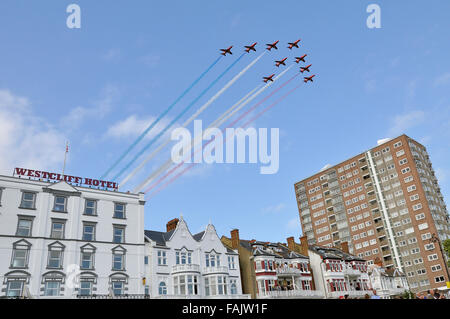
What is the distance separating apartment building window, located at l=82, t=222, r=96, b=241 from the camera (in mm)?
51159

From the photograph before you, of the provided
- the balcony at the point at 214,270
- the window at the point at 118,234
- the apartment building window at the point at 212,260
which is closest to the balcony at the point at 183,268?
the balcony at the point at 214,270

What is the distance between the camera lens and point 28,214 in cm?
4812

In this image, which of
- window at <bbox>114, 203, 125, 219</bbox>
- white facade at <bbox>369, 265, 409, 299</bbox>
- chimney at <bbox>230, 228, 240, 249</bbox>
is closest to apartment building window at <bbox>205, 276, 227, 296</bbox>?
chimney at <bbox>230, 228, 240, 249</bbox>

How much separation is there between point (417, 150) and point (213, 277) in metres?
87.7

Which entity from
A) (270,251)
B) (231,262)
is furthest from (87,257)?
(270,251)

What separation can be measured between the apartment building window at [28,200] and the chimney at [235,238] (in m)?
32.3

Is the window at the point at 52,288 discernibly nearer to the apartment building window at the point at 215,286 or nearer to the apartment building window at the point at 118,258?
the apartment building window at the point at 118,258

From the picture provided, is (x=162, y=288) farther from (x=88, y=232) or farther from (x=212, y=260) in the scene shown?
(x=88, y=232)

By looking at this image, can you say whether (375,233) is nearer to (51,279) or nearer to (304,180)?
(304,180)

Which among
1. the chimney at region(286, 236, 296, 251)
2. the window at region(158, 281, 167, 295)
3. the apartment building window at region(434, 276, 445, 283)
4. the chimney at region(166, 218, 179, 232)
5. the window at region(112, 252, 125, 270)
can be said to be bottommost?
the window at region(158, 281, 167, 295)

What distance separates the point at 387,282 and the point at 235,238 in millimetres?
42579

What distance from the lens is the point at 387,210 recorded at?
380 ft

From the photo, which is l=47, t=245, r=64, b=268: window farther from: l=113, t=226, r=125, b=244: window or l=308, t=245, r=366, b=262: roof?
l=308, t=245, r=366, b=262: roof
